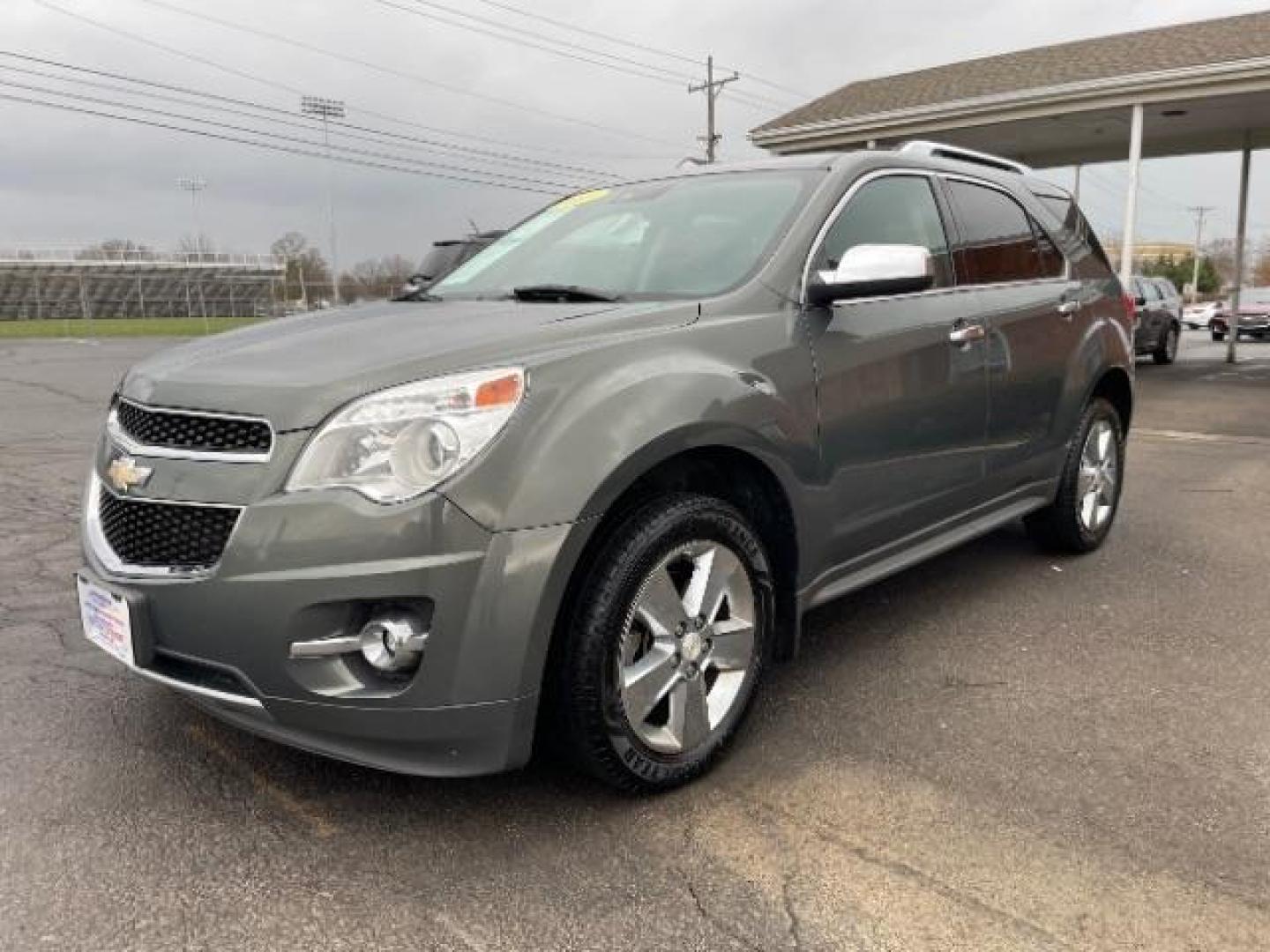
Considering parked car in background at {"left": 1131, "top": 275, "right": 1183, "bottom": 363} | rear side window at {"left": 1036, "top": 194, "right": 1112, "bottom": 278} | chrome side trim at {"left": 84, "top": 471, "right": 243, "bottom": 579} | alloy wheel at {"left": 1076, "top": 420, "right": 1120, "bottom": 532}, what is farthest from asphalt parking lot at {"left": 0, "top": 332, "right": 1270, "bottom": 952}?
parked car in background at {"left": 1131, "top": 275, "right": 1183, "bottom": 363}

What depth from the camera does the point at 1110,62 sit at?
14141 millimetres

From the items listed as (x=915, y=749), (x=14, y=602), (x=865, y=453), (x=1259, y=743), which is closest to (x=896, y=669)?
(x=915, y=749)

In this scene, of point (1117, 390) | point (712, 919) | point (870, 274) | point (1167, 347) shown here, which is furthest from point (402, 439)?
point (1167, 347)

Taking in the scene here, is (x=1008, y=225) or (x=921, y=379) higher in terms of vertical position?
(x=1008, y=225)

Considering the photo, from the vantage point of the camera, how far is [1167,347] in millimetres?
18062

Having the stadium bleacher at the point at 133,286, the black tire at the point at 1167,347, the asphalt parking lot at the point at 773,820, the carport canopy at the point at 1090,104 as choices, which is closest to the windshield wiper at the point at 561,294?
the asphalt parking lot at the point at 773,820

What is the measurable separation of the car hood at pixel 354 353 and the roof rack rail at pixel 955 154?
66.2 inches

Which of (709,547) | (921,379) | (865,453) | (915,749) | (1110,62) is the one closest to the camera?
(709,547)

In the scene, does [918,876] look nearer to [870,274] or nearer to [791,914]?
[791,914]

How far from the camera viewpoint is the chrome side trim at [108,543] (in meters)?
2.29

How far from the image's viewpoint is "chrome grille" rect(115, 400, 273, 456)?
2309 millimetres

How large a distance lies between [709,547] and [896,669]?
120cm

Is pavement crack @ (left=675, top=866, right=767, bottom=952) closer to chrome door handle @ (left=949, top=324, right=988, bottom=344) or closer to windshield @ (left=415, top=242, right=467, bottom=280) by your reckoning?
chrome door handle @ (left=949, top=324, right=988, bottom=344)

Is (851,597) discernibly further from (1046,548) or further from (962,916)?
(962,916)
